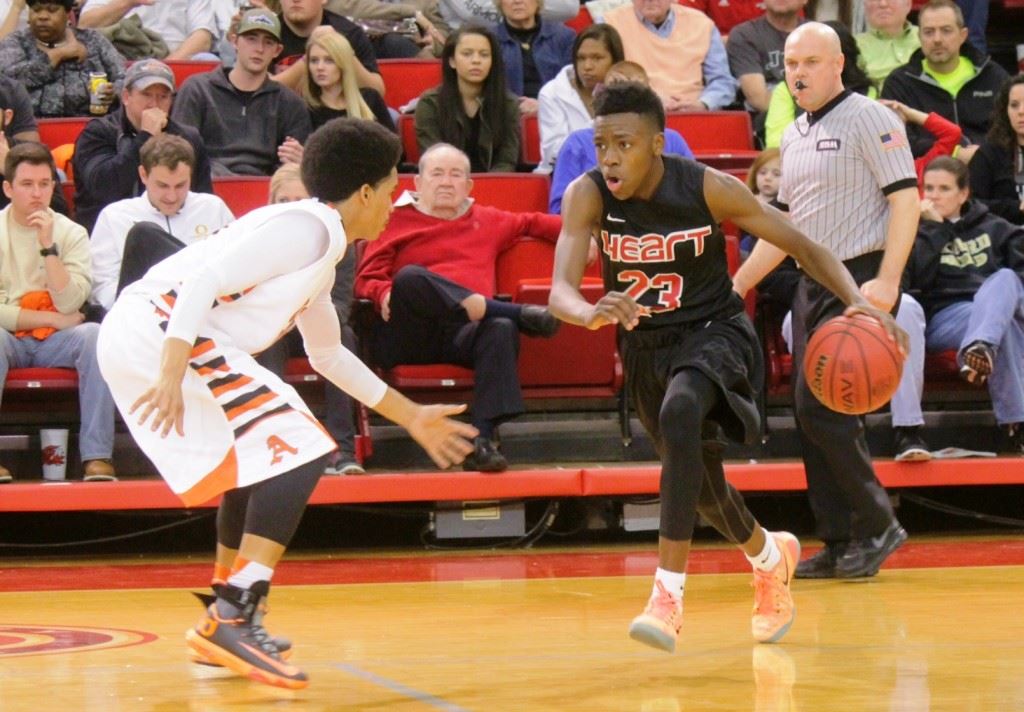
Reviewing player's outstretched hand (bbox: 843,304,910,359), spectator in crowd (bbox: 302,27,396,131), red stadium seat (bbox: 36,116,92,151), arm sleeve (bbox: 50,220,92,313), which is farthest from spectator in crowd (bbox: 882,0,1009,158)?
player's outstretched hand (bbox: 843,304,910,359)

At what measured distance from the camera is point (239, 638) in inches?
144

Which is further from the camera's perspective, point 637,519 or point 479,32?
point 479,32

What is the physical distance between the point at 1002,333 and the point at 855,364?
2.75 meters

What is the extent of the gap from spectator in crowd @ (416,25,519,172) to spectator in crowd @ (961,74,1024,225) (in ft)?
8.27

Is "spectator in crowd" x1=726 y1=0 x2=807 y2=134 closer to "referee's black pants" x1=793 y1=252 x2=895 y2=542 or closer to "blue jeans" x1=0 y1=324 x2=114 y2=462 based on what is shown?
"referee's black pants" x1=793 y1=252 x2=895 y2=542

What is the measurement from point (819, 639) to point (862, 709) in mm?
1176

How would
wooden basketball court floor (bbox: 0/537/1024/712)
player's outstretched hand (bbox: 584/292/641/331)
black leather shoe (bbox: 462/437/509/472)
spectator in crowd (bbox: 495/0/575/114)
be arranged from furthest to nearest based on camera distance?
spectator in crowd (bbox: 495/0/575/114) → black leather shoe (bbox: 462/437/509/472) → player's outstretched hand (bbox: 584/292/641/331) → wooden basketball court floor (bbox: 0/537/1024/712)

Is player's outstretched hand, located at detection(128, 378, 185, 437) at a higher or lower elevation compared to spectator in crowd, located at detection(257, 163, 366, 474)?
higher

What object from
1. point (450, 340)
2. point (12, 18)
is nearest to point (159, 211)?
point (450, 340)

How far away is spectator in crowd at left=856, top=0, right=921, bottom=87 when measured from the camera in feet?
31.5

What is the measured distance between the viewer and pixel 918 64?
9.16 m

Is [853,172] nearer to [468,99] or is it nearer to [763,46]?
[468,99]

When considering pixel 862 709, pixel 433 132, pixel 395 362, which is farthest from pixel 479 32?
pixel 862 709

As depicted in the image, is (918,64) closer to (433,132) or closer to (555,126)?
(555,126)
